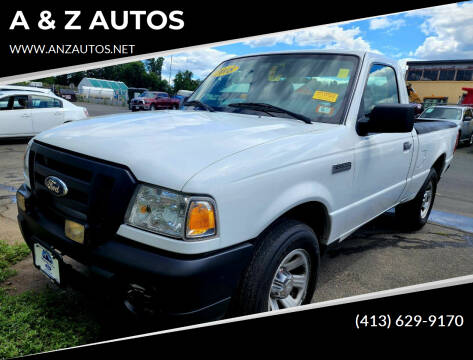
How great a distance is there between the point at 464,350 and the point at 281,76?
2.32 m

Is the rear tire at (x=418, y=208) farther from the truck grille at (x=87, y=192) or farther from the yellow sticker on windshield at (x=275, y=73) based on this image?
the truck grille at (x=87, y=192)

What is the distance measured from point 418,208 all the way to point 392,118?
238 centimetres

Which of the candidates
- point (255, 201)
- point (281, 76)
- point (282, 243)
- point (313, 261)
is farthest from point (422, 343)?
point (281, 76)

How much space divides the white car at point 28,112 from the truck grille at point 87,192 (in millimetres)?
8352

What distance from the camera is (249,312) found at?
72.1 inches

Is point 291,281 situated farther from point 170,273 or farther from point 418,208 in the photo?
point 418,208

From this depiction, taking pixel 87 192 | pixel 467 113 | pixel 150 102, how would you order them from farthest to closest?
pixel 150 102 < pixel 467 113 < pixel 87 192

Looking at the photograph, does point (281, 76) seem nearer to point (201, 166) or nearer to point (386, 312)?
point (201, 166)

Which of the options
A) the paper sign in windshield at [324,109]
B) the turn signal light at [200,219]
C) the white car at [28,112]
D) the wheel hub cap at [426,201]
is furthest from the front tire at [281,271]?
the white car at [28,112]

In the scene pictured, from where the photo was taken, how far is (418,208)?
14.2ft

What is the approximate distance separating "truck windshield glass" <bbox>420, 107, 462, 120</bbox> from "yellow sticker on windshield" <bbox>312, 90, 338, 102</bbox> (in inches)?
519

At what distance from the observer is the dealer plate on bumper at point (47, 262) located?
1.97 meters

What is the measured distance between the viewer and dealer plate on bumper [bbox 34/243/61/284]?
1.97 m

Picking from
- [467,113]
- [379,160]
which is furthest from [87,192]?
[467,113]
